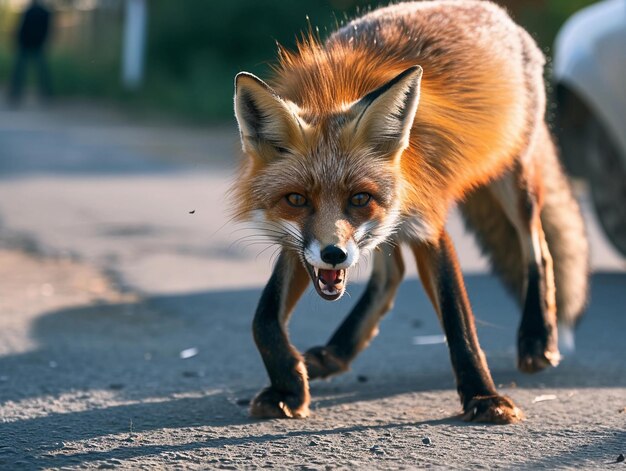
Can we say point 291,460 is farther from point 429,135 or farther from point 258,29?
point 258,29

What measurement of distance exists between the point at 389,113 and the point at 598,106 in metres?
3.88

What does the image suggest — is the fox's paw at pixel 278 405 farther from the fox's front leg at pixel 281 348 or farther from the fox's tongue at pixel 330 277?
the fox's tongue at pixel 330 277

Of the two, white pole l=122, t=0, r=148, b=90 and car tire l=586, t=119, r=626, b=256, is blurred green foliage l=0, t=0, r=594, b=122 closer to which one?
white pole l=122, t=0, r=148, b=90

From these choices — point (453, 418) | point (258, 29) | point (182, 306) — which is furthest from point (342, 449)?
point (258, 29)

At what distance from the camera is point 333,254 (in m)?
4.06

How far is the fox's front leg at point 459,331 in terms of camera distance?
4.56 meters

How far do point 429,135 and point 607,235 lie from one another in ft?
12.9

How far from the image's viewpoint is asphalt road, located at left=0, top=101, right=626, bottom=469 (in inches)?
165

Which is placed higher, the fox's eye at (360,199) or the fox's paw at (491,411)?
the fox's eye at (360,199)

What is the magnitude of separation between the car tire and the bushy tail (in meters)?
1.87

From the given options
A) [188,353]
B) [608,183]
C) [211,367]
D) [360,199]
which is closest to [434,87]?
[360,199]

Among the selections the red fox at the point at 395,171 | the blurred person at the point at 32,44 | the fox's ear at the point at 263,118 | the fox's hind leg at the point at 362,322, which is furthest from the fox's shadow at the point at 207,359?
the blurred person at the point at 32,44

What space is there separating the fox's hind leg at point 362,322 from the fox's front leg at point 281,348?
44 centimetres

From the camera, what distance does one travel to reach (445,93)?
15.9 feet
